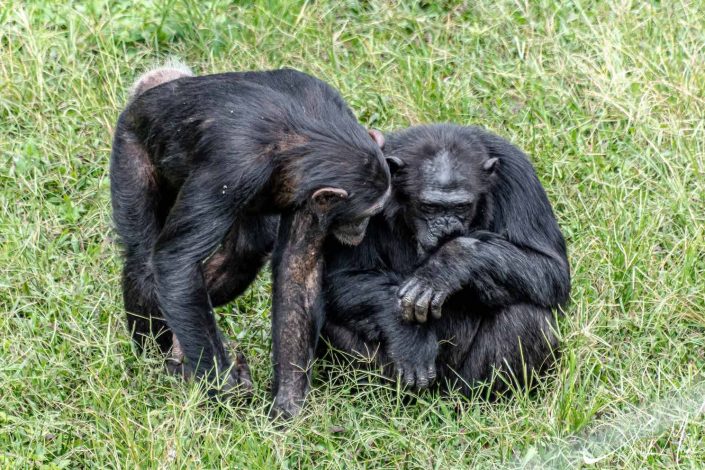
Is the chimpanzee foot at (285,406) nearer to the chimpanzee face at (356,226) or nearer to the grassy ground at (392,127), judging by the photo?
the grassy ground at (392,127)

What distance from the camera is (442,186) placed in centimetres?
617

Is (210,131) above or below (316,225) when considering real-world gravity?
above

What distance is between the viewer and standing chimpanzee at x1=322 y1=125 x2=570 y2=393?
242 inches

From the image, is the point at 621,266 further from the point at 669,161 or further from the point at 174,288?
the point at 174,288

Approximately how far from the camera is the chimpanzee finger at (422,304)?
609cm

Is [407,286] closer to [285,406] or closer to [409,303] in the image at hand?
[409,303]

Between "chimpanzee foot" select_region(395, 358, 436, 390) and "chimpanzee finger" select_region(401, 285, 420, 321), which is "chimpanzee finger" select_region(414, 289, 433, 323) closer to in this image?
"chimpanzee finger" select_region(401, 285, 420, 321)

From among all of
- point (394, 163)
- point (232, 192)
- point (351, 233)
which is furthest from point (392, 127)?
point (232, 192)

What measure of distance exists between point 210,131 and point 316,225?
2.41 feet

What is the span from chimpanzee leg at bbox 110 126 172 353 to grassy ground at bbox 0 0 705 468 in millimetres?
277

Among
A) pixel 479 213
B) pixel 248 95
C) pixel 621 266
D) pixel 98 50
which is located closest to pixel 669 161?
pixel 621 266

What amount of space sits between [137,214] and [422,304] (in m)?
1.57

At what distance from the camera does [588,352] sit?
6281 mm

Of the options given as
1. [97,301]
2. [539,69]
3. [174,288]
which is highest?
[539,69]
